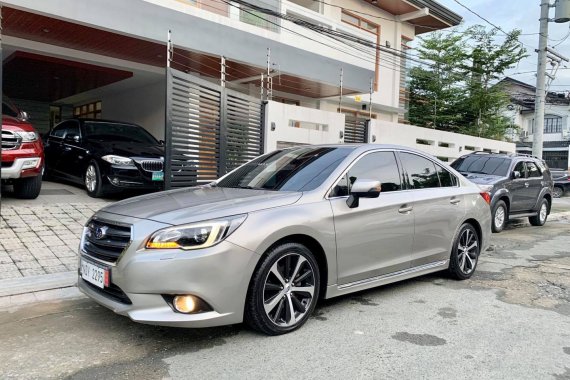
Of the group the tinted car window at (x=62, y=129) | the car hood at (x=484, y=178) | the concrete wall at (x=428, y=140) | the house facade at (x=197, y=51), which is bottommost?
the car hood at (x=484, y=178)

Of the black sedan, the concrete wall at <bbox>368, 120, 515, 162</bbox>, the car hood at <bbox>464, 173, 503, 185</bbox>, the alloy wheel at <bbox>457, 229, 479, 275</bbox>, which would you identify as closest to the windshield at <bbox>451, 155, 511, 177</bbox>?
the car hood at <bbox>464, 173, 503, 185</bbox>

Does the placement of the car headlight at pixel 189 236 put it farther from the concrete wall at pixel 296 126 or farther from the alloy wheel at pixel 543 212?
the alloy wheel at pixel 543 212

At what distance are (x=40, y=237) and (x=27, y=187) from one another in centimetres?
215

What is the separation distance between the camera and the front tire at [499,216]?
389 inches

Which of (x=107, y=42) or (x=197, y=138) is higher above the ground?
(x=107, y=42)

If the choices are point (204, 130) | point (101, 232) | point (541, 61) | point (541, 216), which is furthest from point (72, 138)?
point (541, 61)

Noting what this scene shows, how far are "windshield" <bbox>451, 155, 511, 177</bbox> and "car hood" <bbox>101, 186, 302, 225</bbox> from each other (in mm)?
7669

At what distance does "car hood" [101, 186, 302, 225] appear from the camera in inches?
141

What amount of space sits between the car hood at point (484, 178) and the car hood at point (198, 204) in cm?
689

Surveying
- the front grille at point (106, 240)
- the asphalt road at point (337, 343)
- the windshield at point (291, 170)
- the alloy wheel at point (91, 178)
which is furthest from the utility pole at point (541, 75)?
the front grille at point (106, 240)

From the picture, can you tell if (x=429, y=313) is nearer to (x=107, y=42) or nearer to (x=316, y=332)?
(x=316, y=332)

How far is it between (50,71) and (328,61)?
314 inches

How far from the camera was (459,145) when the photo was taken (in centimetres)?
1845

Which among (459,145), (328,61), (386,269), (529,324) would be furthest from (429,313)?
(459,145)
